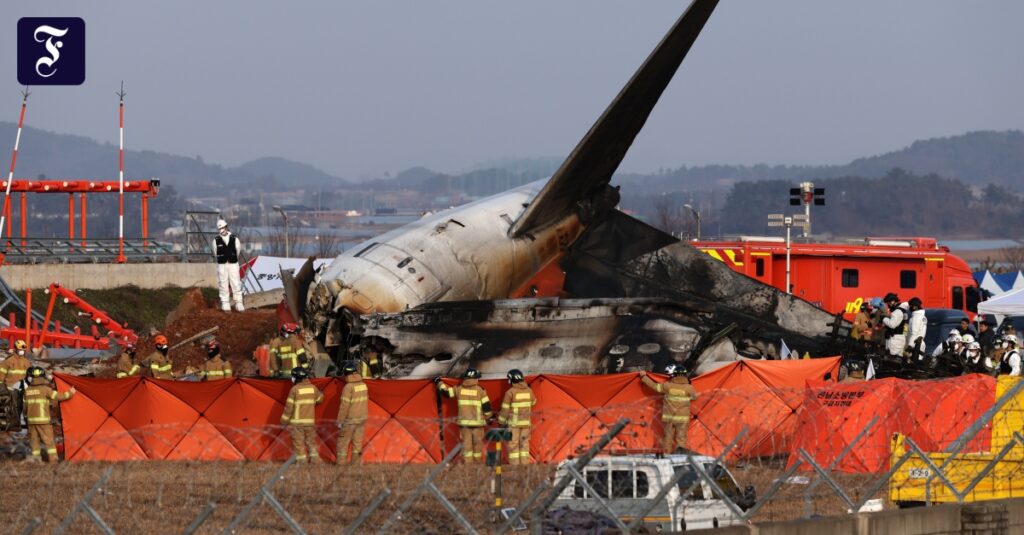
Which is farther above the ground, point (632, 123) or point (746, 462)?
point (632, 123)

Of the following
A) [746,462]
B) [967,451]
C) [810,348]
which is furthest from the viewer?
[810,348]

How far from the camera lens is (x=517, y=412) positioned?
24906 mm

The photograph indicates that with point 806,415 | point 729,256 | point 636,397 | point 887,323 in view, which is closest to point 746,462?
point 806,415

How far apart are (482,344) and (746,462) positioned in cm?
675

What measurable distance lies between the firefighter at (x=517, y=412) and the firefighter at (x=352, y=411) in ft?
7.77

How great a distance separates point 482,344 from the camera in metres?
28.0

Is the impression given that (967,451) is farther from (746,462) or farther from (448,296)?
(448,296)

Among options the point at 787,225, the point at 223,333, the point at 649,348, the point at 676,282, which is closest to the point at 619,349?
the point at 649,348

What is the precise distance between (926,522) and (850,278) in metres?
35.4

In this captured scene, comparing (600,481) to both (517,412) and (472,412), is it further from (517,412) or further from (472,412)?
(472,412)

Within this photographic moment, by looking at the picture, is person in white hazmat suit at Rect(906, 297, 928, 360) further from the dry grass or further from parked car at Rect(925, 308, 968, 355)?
the dry grass

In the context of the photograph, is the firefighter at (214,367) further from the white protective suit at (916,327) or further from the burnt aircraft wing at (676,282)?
the white protective suit at (916,327)

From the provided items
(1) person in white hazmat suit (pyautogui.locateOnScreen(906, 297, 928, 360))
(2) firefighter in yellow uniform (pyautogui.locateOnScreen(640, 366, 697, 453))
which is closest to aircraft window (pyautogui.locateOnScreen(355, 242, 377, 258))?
(2) firefighter in yellow uniform (pyautogui.locateOnScreen(640, 366, 697, 453))

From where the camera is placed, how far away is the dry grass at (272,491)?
18812 millimetres
